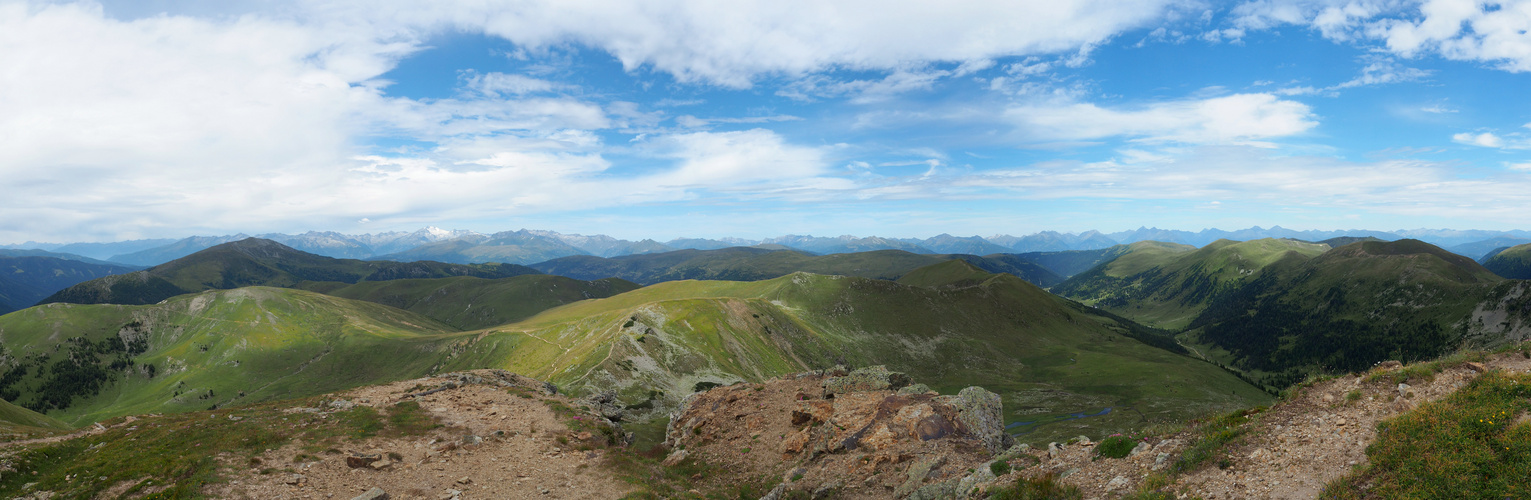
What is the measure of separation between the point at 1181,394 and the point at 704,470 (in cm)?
18096

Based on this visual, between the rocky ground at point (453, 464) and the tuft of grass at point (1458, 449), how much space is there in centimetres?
3248

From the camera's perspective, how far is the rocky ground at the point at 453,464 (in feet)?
90.7

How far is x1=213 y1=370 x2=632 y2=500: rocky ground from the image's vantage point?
27.6 meters

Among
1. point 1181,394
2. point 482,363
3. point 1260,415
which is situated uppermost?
point 1260,415

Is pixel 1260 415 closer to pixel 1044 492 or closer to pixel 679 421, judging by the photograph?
pixel 1044 492

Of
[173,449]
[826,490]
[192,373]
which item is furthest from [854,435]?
[192,373]

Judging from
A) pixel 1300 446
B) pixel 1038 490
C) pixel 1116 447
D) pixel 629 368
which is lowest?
pixel 629 368

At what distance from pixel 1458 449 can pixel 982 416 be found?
77.9 ft

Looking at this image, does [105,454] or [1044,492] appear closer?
[1044,492]

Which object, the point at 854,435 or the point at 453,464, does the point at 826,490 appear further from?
the point at 453,464

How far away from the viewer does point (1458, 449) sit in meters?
16.5

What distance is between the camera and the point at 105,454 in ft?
93.1

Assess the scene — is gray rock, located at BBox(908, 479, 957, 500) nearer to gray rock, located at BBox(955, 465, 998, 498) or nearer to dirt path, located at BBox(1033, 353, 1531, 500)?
gray rock, located at BBox(955, 465, 998, 498)

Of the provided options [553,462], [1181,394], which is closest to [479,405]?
[553,462]
